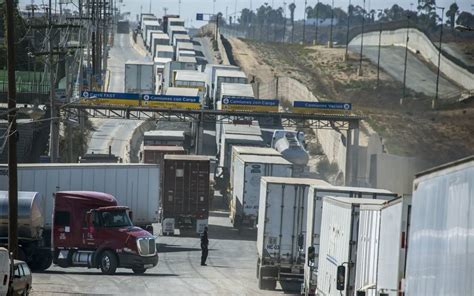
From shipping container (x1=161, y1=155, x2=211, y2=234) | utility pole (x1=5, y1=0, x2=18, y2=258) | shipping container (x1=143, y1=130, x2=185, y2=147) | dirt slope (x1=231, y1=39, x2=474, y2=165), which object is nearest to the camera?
utility pole (x1=5, y1=0, x2=18, y2=258)

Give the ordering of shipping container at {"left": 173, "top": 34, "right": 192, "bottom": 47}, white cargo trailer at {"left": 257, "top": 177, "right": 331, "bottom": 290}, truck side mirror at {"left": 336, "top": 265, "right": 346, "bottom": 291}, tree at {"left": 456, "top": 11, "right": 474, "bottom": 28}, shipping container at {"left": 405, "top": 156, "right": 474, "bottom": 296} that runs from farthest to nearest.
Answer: shipping container at {"left": 173, "top": 34, "right": 192, "bottom": 47}
tree at {"left": 456, "top": 11, "right": 474, "bottom": 28}
white cargo trailer at {"left": 257, "top": 177, "right": 331, "bottom": 290}
truck side mirror at {"left": 336, "top": 265, "right": 346, "bottom": 291}
shipping container at {"left": 405, "top": 156, "right": 474, "bottom": 296}

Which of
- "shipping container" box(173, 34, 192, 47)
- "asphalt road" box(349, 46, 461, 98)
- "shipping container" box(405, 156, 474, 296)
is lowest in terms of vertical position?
"asphalt road" box(349, 46, 461, 98)

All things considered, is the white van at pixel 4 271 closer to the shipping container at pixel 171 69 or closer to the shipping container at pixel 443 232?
the shipping container at pixel 443 232

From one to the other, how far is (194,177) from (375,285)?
3188 cm

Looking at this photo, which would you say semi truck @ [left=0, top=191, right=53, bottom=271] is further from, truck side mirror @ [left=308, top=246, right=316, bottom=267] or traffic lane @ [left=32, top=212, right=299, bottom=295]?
truck side mirror @ [left=308, top=246, right=316, bottom=267]

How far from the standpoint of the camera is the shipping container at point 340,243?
22688mm

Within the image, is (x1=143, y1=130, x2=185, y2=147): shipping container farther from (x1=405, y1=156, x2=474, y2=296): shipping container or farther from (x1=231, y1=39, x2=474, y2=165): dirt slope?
(x1=405, y1=156, x2=474, y2=296): shipping container

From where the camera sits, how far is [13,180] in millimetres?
31844

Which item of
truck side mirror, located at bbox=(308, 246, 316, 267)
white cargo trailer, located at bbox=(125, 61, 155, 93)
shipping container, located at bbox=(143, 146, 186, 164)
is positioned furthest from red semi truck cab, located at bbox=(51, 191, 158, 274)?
white cargo trailer, located at bbox=(125, 61, 155, 93)

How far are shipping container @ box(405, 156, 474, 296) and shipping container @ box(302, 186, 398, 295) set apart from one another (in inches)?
589

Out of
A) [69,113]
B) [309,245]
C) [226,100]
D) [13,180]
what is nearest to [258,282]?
[309,245]

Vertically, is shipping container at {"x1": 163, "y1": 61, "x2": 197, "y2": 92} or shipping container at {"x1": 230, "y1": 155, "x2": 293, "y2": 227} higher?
shipping container at {"x1": 163, "y1": 61, "x2": 197, "y2": 92}

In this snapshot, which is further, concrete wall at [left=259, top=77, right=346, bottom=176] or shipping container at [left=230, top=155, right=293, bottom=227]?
concrete wall at [left=259, top=77, right=346, bottom=176]

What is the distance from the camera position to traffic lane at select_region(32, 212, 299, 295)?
33625mm
